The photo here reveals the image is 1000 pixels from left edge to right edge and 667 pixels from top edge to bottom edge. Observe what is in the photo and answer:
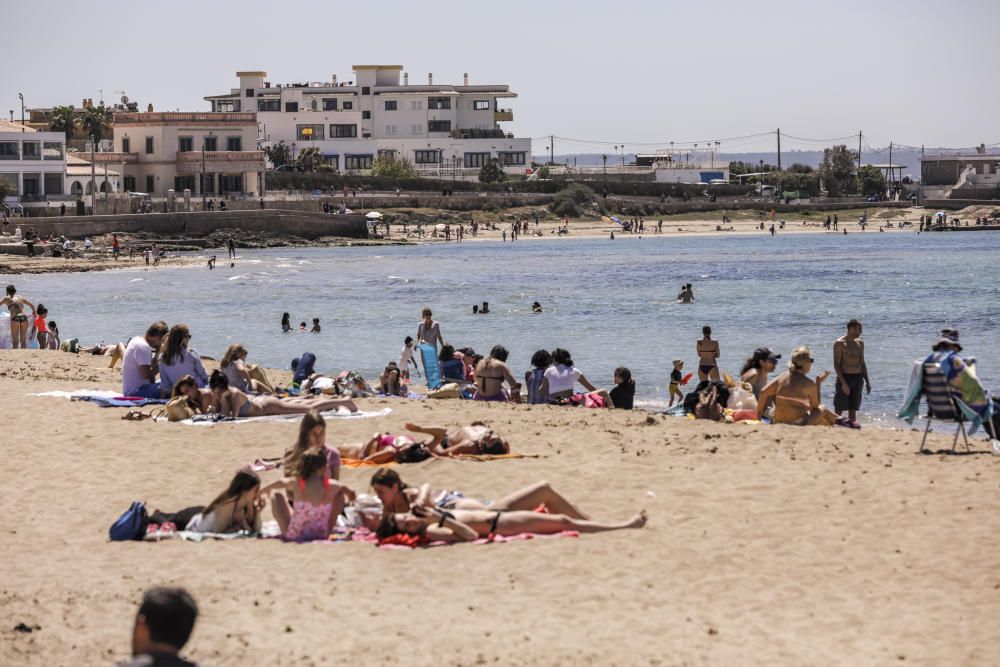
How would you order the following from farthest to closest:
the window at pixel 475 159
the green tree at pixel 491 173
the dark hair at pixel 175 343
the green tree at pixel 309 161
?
1. the window at pixel 475 159
2. the green tree at pixel 491 173
3. the green tree at pixel 309 161
4. the dark hair at pixel 175 343

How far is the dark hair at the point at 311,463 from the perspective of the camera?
→ 9.53 meters

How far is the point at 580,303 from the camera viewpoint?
4303 cm

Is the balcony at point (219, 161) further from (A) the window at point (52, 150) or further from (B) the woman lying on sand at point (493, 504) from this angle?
(B) the woman lying on sand at point (493, 504)

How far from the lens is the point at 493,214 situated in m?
102

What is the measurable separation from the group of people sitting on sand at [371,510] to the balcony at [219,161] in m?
76.4

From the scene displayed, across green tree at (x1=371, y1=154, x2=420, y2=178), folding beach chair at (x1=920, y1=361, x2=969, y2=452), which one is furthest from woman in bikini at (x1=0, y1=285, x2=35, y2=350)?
green tree at (x1=371, y1=154, x2=420, y2=178)

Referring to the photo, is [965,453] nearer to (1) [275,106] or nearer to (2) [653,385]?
(2) [653,385]

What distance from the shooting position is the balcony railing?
83.8 meters

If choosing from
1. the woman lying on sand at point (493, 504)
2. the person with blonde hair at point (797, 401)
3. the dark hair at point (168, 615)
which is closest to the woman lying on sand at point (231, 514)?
the woman lying on sand at point (493, 504)

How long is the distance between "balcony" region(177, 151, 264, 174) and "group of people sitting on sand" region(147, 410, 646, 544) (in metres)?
76.4

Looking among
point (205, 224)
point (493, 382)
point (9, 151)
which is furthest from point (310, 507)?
point (9, 151)

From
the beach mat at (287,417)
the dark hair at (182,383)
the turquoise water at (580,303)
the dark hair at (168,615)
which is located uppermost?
the dark hair at (168,615)

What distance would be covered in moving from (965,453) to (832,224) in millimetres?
95138

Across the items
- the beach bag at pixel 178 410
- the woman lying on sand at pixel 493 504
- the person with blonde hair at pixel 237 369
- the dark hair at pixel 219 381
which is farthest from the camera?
the person with blonde hair at pixel 237 369
